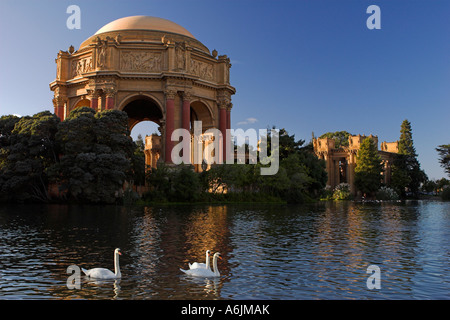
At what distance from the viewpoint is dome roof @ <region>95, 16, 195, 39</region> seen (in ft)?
186

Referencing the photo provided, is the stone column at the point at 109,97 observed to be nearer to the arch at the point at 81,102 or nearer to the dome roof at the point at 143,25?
the arch at the point at 81,102

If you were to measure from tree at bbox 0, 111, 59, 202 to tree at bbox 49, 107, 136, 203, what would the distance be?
1736 millimetres

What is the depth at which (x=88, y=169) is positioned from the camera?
38562 mm

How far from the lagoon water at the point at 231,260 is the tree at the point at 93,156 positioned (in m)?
15.8

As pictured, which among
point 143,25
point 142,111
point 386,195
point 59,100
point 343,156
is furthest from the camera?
point 343,156

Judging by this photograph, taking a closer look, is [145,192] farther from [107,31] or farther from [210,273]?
[210,273]

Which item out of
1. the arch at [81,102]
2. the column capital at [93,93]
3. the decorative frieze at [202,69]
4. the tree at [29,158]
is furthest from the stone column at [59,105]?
the decorative frieze at [202,69]

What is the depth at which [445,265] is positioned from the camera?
12555 millimetres

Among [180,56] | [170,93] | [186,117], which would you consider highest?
[180,56]

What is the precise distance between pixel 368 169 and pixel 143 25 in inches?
1804

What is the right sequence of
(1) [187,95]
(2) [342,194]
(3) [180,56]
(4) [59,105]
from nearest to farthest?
1. (3) [180,56]
2. (1) [187,95]
3. (4) [59,105]
4. (2) [342,194]

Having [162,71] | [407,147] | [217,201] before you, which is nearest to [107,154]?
[217,201]

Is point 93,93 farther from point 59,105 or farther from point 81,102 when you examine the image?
point 59,105

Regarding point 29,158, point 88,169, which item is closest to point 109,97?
point 29,158
